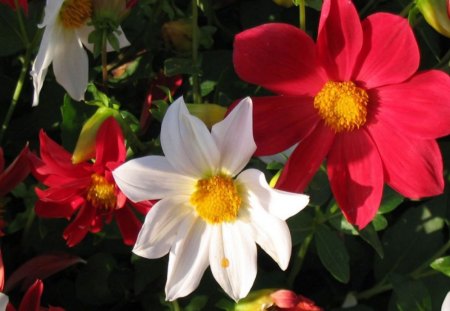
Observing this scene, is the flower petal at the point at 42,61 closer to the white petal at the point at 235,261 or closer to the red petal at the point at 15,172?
the red petal at the point at 15,172

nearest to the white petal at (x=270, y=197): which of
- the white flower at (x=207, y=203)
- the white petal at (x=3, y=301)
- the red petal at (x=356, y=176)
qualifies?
the white flower at (x=207, y=203)

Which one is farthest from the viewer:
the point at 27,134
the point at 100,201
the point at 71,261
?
the point at 27,134

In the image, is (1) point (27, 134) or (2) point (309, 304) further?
(1) point (27, 134)

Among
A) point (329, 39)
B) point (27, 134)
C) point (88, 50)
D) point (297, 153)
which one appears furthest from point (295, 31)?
point (27, 134)

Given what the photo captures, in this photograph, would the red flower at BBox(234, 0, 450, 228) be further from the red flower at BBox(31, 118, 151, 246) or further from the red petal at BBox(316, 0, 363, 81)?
the red flower at BBox(31, 118, 151, 246)

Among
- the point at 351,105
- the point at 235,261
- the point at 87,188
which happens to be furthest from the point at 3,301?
the point at 351,105

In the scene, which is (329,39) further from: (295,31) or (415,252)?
(415,252)
